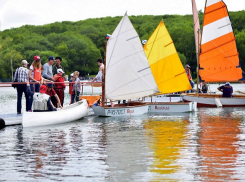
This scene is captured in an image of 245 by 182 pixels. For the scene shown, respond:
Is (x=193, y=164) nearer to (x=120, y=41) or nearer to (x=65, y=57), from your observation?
(x=120, y=41)

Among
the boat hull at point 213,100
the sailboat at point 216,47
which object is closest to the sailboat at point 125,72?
the boat hull at point 213,100

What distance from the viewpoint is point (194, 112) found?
2773 centimetres

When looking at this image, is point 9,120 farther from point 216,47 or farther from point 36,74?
point 216,47

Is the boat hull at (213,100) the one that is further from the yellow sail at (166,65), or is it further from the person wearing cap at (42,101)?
the person wearing cap at (42,101)

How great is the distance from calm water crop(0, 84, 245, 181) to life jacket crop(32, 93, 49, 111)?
759 millimetres

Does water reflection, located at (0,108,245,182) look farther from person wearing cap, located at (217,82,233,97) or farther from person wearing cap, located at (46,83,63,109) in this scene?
person wearing cap, located at (217,82,233,97)

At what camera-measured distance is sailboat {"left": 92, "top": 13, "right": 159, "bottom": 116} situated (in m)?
24.6

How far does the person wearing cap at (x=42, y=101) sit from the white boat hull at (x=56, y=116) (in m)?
0.20

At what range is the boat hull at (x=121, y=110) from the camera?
2425 cm

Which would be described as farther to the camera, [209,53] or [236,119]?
[209,53]

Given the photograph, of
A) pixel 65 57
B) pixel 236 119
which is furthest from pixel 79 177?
pixel 65 57

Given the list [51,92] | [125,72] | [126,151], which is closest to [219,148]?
[126,151]

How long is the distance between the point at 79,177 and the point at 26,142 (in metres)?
5.74

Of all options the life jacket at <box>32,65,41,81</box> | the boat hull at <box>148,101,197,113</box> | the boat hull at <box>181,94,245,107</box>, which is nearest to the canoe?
the life jacket at <box>32,65,41,81</box>
